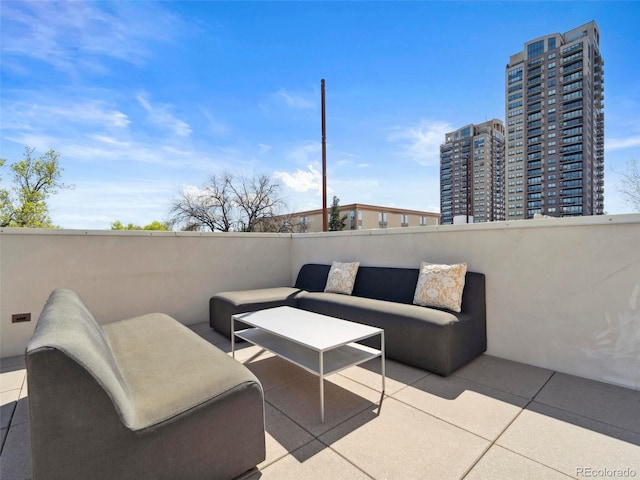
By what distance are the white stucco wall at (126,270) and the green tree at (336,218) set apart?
73.5ft

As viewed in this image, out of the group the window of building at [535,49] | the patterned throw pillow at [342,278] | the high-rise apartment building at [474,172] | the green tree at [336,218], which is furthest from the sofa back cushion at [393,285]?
the window of building at [535,49]

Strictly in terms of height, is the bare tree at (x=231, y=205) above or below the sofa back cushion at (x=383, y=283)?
above

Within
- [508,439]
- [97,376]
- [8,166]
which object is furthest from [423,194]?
[8,166]

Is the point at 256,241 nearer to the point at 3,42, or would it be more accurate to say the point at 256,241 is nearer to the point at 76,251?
the point at 76,251

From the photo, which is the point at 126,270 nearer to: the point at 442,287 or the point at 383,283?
the point at 383,283

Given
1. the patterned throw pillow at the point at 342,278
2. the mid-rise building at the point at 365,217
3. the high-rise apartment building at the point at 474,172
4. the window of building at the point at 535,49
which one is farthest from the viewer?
the window of building at the point at 535,49

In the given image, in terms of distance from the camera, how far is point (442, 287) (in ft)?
9.57

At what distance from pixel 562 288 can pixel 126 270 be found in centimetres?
480

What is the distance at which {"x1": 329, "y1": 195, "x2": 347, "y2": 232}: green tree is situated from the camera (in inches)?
1081

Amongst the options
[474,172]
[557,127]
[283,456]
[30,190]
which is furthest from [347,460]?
[557,127]

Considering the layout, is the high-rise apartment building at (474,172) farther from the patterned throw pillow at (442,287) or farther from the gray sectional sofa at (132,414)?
the gray sectional sofa at (132,414)

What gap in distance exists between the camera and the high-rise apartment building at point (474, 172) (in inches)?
808

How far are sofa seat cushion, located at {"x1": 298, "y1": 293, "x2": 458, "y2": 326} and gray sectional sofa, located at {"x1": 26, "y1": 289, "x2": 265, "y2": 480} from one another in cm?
170

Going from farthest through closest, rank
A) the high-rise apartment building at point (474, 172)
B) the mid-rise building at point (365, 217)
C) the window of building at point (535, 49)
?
the window of building at point (535, 49), the mid-rise building at point (365, 217), the high-rise apartment building at point (474, 172)
